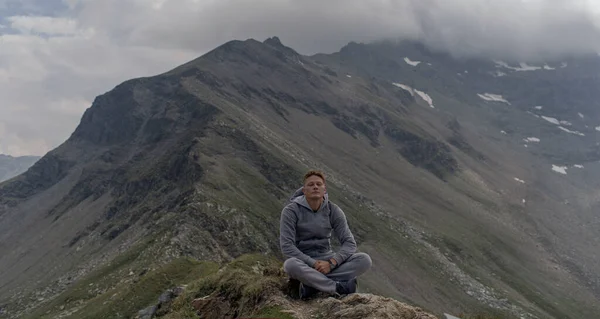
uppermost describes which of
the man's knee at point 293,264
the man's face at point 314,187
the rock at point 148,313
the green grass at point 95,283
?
the man's face at point 314,187

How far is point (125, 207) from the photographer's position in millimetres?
149375

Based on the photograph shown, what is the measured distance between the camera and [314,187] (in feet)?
48.5

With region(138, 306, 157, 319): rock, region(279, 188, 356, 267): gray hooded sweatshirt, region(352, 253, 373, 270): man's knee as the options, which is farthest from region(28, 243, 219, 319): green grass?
region(352, 253, 373, 270): man's knee

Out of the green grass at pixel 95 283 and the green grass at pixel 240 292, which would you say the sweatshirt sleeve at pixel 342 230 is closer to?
the green grass at pixel 240 292

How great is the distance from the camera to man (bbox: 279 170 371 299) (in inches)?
580

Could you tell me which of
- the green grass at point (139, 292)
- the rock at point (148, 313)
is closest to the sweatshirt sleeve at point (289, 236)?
the rock at point (148, 313)

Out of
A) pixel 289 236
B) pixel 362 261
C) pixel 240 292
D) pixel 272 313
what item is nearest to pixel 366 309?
pixel 362 261

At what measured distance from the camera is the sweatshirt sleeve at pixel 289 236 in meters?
14.8

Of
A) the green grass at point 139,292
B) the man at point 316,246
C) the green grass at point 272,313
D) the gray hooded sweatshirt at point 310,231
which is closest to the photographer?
the green grass at point 272,313

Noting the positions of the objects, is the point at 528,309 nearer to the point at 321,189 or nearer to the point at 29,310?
the point at 29,310

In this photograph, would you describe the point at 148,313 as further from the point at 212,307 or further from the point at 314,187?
the point at 314,187

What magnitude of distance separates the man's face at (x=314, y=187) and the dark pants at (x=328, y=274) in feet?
6.38

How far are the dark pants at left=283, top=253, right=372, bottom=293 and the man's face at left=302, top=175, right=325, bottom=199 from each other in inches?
76.6

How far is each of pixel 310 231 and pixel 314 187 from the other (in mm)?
1464
